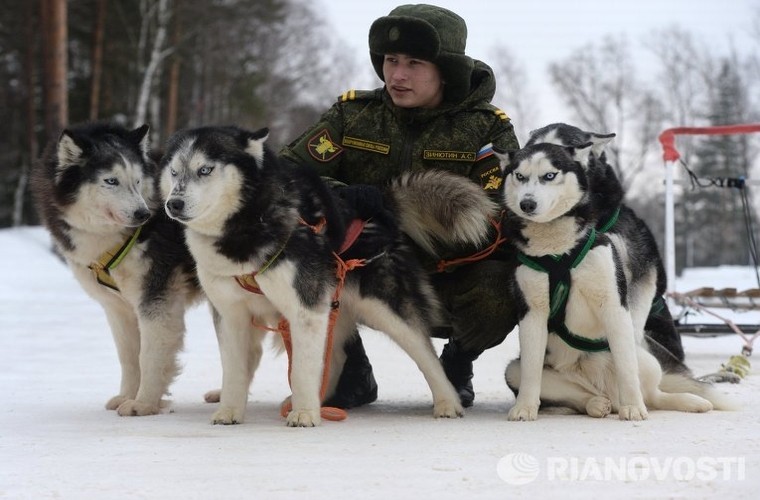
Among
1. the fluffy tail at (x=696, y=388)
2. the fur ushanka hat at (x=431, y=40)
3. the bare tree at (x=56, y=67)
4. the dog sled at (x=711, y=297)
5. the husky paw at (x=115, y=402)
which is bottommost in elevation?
the husky paw at (x=115, y=402)

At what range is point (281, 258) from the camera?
11.2 feet

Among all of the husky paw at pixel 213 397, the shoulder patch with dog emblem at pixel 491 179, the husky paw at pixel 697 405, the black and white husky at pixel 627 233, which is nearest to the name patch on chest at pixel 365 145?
the shoulder patch with dog emblem at pixel 491 179

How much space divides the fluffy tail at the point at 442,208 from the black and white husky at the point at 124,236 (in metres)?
1.01

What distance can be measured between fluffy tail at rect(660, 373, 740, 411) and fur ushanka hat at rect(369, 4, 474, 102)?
5.43ft

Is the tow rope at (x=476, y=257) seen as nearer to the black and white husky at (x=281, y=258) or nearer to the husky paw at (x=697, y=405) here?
the black and white husky at (x=281, y=258)

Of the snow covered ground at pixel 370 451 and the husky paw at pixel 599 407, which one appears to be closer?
the snow covered ground at pixel 370 451

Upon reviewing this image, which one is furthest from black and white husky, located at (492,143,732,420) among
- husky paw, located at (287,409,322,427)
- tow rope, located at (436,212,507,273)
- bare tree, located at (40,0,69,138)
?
bare tree, located at (40,0,69,138)

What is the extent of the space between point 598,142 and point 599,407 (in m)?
1.07

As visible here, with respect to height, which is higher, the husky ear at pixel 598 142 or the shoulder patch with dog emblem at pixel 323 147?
the shoulder patch with dog emblem at pixel 323 147

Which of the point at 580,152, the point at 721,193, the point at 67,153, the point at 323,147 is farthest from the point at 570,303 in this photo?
the point at 721,193

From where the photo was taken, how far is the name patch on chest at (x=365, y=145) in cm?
435

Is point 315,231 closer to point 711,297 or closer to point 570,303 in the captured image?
point 570,303

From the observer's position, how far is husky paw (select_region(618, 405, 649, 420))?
3.40m

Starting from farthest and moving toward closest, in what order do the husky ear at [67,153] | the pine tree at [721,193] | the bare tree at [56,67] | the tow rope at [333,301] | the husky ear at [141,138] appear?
the pine tree at [721,193]
the bare tree at [56,67]
the husky ear at [141,138]
the husky ear at [67,153]
the tow rope at [333,301]
